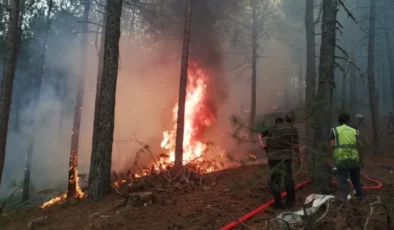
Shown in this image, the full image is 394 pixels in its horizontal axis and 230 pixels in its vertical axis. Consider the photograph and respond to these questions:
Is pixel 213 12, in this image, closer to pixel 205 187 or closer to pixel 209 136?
pixel 209 136

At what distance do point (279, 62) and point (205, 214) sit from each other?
125 ft

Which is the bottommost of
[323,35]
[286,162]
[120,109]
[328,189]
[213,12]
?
[328,189]

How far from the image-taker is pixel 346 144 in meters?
5.84

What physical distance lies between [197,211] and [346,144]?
10.9 feet

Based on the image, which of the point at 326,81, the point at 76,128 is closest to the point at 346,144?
the point at 326,81

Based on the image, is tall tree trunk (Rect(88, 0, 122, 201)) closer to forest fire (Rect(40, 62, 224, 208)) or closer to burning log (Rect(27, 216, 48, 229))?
burning log (Rect(27, 216, 48, 229))

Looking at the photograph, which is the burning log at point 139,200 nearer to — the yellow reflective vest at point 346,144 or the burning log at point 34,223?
the burning log at point 34,223

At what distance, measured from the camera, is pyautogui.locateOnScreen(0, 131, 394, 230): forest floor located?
15.5ft

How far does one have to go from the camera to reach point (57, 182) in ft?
71.6

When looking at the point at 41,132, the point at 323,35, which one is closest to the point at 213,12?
the point at 323,35

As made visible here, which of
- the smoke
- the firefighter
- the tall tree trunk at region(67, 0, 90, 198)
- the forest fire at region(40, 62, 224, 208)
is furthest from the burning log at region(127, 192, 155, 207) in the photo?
the forest fire at region(40, 62, 224, 208)

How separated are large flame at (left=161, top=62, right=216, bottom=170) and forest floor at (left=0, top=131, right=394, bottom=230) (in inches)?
255

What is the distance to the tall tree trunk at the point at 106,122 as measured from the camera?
768cm

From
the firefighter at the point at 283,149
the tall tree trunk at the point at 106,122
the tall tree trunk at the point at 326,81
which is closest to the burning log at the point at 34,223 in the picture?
the tall tree trunk at the point at 106,122
